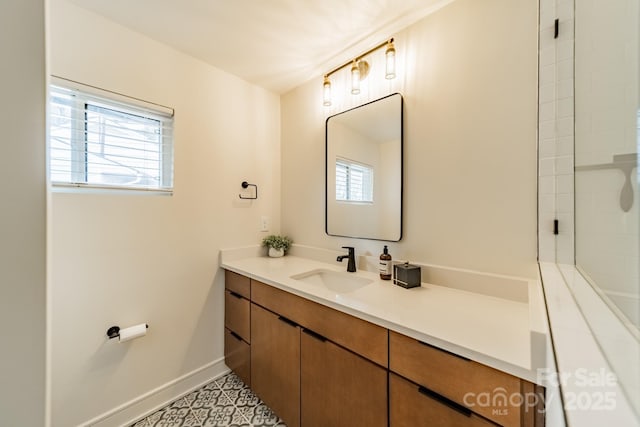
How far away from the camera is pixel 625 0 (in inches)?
20.4

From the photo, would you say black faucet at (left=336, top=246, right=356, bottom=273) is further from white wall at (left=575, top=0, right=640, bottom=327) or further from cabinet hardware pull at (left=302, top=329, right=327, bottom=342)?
white wall at (left=575, top=0, right=640, bottom=327)

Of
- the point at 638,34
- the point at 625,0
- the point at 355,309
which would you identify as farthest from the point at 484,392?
the point at 625,0

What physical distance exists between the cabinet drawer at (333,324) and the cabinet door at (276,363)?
7cm

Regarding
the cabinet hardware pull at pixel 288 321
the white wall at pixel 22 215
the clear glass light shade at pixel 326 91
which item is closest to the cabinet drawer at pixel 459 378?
the cabinet hardware pull at pixel 288 321

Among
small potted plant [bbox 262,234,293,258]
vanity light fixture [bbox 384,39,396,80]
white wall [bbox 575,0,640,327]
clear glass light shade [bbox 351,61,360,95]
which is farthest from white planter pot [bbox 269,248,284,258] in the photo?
white wall [bbox 575,0,640,327]

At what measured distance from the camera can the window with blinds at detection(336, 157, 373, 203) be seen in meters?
1.61

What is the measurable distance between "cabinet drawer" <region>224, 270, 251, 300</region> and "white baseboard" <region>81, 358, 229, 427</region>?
60cm

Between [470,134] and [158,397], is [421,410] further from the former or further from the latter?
[158,397]

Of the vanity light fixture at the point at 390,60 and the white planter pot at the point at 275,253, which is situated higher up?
the vanity light fixture at the point at 390,60

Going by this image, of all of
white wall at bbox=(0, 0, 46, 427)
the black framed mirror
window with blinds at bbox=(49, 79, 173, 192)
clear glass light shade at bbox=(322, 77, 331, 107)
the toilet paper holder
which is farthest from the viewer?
clear glass light shade at bbox=(322, 77, 331, 107)

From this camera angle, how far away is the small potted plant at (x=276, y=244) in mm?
2041

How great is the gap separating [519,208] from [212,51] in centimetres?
205

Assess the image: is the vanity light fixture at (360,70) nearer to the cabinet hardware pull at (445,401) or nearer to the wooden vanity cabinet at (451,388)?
the wooden vanity cabinet at (451,388)

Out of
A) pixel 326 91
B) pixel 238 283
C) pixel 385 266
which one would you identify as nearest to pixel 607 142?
pixel 385 266
